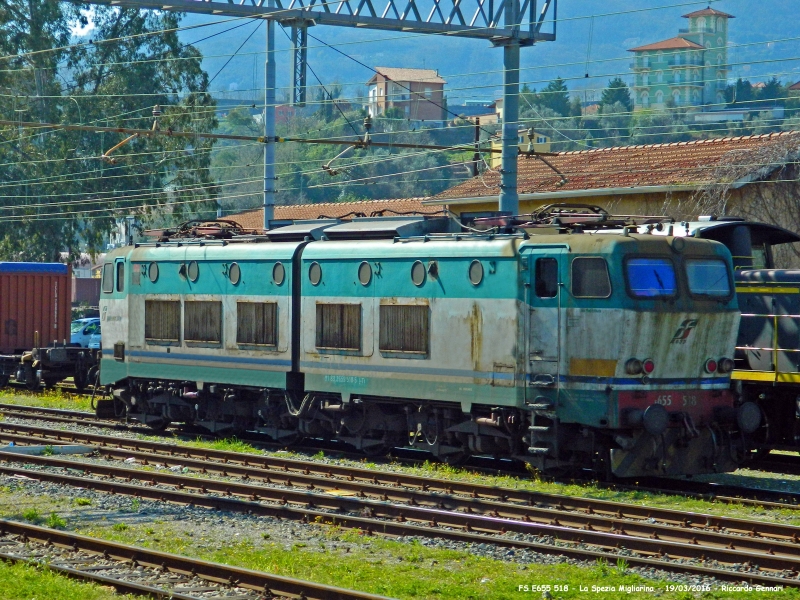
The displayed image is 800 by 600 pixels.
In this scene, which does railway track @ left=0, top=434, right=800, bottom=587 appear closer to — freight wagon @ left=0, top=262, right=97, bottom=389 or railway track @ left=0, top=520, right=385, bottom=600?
railway track @ left=0, top=520, right=385, bottom=600

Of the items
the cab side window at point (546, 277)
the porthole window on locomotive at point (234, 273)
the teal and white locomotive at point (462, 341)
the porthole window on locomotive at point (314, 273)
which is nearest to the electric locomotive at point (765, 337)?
the teal and white locomotive at point (462, 341)

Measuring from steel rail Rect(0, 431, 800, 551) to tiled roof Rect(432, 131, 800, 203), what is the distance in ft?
47.4

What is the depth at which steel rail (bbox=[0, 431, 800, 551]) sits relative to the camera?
12062 millimetres

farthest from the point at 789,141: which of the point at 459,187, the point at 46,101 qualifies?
the point at 46,101

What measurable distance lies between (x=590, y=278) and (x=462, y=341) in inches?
92.0

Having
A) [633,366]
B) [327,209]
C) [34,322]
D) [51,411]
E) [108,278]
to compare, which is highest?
[327,209]

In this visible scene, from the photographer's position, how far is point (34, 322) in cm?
3228

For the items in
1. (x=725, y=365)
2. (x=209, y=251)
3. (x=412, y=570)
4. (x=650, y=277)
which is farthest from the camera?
(x=209, y=251)

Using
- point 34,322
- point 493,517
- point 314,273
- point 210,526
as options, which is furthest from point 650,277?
point 34,322

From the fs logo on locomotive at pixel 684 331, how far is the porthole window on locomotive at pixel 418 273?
3.90 metres

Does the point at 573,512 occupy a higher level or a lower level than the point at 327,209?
lower

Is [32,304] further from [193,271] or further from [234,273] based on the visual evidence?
[234,273]

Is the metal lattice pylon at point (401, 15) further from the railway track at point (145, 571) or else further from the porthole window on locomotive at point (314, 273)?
the railway track at point (145, 571)

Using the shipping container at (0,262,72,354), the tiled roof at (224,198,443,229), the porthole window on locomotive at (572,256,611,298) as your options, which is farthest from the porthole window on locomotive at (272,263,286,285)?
the tiled roof at (224,198,443,229)
